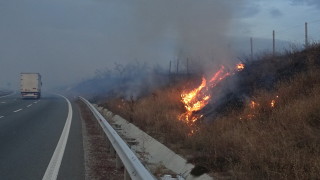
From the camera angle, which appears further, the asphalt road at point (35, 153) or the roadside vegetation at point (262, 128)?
the asphalt road at point (35, 153)

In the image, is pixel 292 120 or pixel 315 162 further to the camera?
pixel 292 120

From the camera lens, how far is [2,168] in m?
8.97

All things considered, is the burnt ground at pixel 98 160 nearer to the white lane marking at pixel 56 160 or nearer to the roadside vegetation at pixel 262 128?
the white lane marking at pixel 56 160

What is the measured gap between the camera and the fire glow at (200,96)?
15.7 metres

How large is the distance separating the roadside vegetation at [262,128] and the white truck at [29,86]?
40125 mm

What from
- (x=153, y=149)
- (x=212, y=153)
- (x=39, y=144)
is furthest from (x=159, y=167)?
(x=39, y=144)

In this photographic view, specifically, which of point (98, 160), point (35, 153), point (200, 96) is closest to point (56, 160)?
point (98, 160)

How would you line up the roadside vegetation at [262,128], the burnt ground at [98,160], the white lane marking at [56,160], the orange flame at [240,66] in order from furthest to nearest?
1. the orange flame at [240,66]
2. the burnt ground at [98,160]
3. the white lane marking at [56,160]
4. the roadside vegetation at [262,128]

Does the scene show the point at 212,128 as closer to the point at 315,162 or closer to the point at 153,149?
the point at 153,149

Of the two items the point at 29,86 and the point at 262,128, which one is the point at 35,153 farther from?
the point at 29,86

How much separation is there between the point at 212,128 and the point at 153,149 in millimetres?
1703

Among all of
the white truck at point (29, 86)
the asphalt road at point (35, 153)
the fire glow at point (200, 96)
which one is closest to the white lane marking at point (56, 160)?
the asphalt road at point (35, 153)

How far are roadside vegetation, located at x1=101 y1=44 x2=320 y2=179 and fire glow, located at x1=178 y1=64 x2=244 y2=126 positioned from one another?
0.48 m

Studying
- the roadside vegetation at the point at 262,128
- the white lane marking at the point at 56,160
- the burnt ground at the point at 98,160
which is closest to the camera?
the roadside vegetation at the point at 262,128
